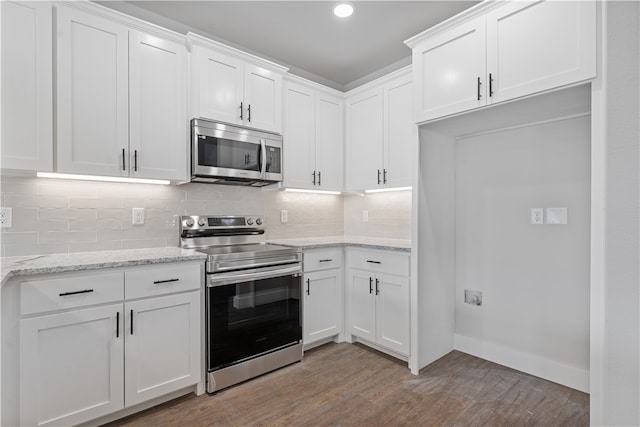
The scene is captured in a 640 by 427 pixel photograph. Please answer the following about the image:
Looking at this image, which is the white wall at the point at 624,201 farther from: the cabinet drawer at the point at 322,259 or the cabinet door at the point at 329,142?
the cabinet door at the point at 329,142

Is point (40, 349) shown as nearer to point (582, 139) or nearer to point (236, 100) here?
point (236, 100)

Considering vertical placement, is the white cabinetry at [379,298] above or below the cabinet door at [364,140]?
below

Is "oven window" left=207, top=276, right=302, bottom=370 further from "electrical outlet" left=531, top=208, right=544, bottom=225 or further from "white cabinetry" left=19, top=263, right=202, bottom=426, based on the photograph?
"electrical outlet" left=531, top=208, right=544, bottom=225

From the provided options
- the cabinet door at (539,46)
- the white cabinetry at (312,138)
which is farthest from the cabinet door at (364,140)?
the cabinet door at (539,46)

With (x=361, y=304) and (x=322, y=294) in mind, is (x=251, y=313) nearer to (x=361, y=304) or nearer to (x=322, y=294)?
(x=322, y=294)

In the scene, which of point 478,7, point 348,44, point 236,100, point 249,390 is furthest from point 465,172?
point 249,390

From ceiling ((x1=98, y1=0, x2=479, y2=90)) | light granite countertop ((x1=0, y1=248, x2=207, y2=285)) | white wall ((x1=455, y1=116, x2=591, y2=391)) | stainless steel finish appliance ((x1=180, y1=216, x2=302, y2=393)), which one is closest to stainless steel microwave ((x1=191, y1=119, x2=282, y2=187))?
stainless steel finish appliance ((x1=180, y1=216, x2=302, y2=393))

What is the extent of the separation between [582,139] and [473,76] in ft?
2.99

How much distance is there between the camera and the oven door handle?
225cm

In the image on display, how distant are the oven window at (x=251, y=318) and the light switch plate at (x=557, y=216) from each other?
202 centimetres

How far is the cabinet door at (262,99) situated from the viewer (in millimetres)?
2748

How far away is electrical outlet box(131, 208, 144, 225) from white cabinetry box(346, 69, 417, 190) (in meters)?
1.96

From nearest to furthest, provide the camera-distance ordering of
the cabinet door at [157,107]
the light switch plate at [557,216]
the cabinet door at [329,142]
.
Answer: the cabinet door at [157,107], the light switch plate at [557,216], the cabinet door at [329,142]

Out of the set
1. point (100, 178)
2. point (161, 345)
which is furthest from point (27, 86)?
point (161, 345)
